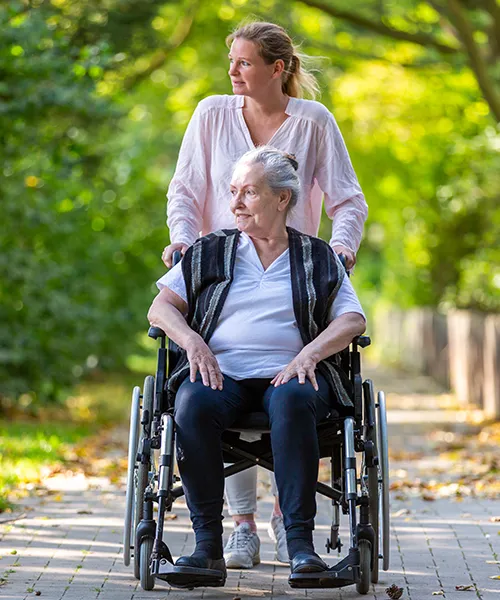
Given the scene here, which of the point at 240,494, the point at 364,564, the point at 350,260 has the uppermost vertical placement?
the point at 350,260

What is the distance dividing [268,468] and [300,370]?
36cm

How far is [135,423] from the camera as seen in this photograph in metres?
4.59

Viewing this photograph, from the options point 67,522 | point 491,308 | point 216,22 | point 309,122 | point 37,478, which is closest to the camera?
point 309,122

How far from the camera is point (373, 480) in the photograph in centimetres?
456

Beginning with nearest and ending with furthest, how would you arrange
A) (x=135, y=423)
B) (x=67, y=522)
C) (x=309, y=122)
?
1. (x=135, y=423)
2. (x=309, y=122)
3. (x=67, y=522)

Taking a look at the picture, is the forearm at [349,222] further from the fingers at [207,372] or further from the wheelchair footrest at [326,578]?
the wheelchair footrest at [326,578]

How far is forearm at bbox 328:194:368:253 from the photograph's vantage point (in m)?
5.07

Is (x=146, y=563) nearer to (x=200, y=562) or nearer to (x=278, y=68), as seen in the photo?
(x=200, y=562)

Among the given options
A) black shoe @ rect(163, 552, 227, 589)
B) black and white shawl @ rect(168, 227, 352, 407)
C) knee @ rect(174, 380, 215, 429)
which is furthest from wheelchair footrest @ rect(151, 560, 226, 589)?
black and white shawl @ rect(168, 227, 352, 407)

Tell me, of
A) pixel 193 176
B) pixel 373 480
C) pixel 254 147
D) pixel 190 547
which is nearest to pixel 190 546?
pixel 190 547

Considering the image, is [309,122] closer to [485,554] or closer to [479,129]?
[485,554]

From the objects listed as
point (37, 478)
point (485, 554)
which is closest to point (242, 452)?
point (485, 554)

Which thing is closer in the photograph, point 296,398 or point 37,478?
point 296,398

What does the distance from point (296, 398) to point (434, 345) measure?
14435mm
